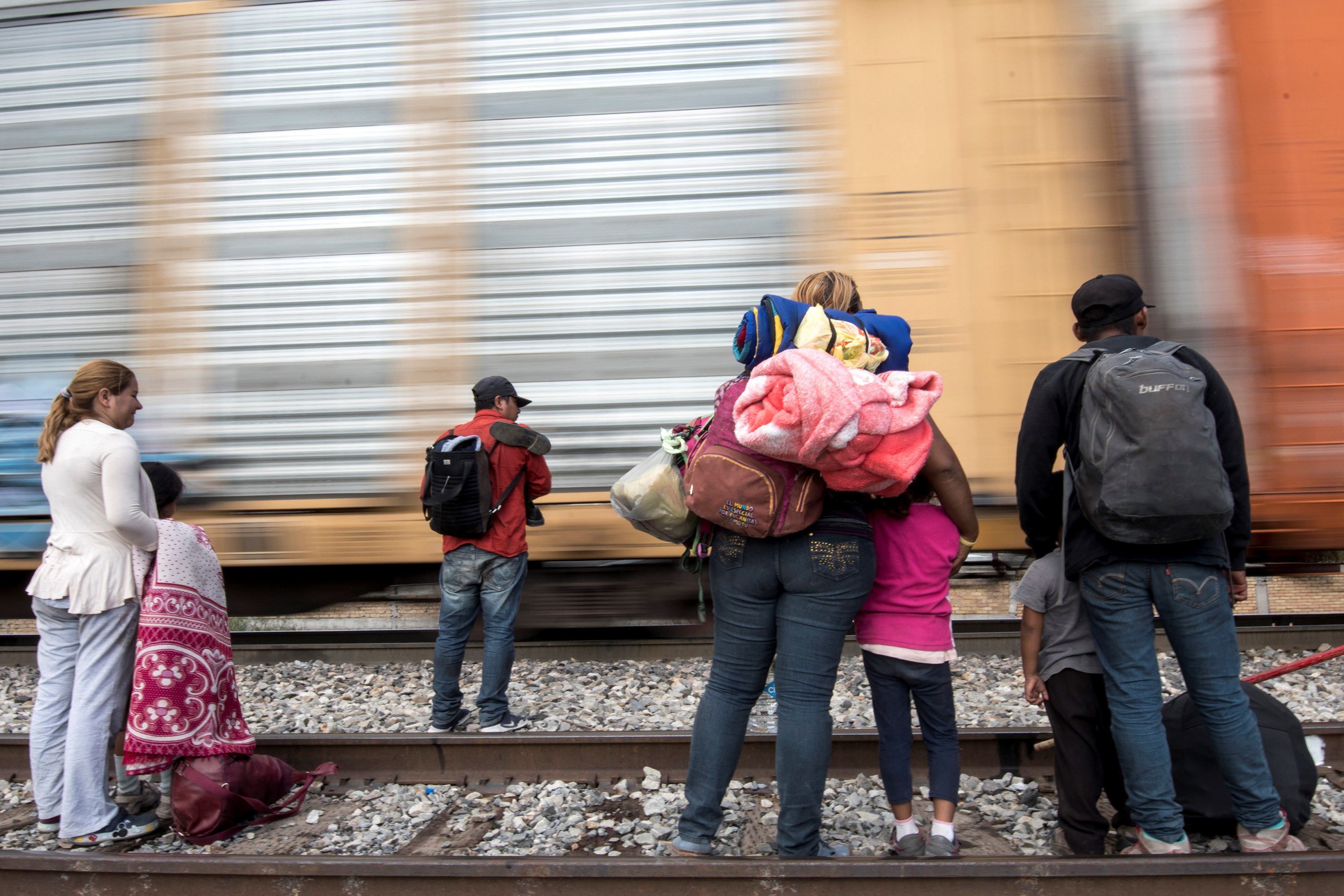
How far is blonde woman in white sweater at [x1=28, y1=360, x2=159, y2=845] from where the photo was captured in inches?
114

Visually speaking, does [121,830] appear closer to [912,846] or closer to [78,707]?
[78,707]

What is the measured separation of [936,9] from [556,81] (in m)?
2.13

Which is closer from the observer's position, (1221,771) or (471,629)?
(1221,771)

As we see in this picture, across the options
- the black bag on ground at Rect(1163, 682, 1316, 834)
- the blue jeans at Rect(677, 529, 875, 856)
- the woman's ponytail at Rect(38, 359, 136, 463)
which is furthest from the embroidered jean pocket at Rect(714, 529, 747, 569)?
the woman's ponytail at Rect(38, 359, 136, 463)

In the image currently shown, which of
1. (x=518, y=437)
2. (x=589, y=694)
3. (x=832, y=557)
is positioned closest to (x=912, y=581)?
(x=832, y=557)

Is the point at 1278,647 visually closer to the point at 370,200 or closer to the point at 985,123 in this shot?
the point at 985,123

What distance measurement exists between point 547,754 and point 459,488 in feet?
4.05

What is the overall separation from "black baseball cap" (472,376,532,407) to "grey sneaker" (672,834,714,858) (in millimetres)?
2231

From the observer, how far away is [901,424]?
217 cm

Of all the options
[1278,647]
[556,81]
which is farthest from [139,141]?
[1278,647]

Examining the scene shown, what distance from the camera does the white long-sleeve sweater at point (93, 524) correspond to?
9.43 feet

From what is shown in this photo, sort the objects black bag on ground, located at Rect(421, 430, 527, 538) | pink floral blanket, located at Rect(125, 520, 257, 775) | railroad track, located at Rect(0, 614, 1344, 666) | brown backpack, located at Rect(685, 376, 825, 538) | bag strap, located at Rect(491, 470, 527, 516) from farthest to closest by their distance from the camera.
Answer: railroad track, located at Rect(0, 614, 1344, 666) → bag strap, located at Rect(491, 470, 527, 516) → black bag on ground, located at Rect(421, 430, 527, 538) → pink floral blanket, located at Rect(125, 520, 257, 775) → brown backpack, located at Rect(685, 376, 825, 538)

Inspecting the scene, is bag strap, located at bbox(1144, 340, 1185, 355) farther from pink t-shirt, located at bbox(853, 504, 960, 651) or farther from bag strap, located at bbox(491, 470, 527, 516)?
bag strap, located at bbox(491, 470, 527, 516)

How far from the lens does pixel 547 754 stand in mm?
3516
